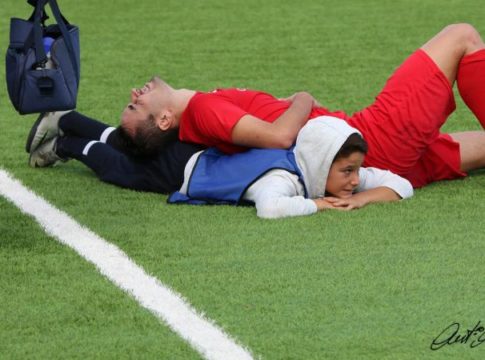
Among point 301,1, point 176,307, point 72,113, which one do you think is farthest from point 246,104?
point 301,1

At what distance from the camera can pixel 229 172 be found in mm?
6504

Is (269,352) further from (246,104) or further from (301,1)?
(301,1)

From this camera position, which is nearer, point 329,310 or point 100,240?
point 329,310

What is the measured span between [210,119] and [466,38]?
131 cm

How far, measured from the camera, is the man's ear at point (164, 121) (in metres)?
6.82

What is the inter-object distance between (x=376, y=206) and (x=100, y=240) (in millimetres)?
1277

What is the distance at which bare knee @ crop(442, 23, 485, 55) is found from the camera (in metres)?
6.78

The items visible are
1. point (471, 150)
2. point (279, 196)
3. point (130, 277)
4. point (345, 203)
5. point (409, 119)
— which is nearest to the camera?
point (130, 277)

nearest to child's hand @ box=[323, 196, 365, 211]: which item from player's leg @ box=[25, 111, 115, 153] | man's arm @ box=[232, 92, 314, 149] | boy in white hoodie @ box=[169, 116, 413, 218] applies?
boy in white hoodie @ box=[169, 116, 413, 218]

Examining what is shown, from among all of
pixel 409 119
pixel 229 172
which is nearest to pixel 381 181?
pixel 409 119

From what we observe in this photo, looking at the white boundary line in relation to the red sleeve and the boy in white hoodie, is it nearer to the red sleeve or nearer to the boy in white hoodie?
the boy in white hoodie

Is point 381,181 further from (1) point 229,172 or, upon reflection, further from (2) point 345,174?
(1) point 229,172

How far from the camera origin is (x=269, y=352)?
15.0 ft

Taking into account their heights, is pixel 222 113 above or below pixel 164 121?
above
